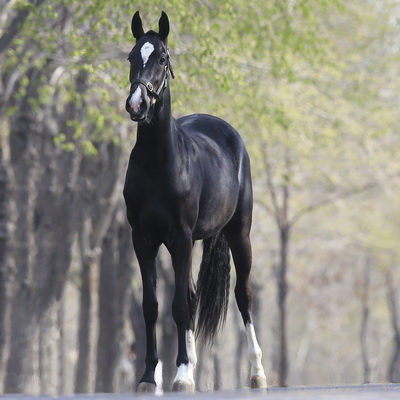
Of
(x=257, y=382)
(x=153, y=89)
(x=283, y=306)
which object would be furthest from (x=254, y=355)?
(x=283, y=306)

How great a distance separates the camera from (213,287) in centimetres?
1116

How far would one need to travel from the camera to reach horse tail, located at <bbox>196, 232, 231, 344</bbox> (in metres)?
11.0

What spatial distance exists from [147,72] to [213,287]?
105 inches

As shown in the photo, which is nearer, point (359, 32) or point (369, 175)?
point (359, 32)

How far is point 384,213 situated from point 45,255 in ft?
79.8

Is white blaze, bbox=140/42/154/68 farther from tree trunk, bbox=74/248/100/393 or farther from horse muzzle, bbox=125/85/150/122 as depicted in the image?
tree trunk, bbox=74/248/100/393

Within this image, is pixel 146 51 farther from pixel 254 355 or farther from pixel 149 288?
pixel 254 355

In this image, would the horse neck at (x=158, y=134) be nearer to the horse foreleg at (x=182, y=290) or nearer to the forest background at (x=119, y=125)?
the horse foreleg at (x=182, y=290)

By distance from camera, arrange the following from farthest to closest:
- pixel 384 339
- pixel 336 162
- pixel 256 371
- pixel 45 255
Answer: pixel 384 339 < pixel 336 162 < pixel 45 255 < pixel 256 371

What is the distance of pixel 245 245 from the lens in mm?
11258

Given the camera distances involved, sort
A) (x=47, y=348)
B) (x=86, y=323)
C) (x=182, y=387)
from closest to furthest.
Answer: (x=182, y=387)
(x=47, y=348)
(x=86, y=323)

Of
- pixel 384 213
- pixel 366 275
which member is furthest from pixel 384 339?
pixel 384 213

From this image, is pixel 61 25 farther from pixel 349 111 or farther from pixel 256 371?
pixel 256 371

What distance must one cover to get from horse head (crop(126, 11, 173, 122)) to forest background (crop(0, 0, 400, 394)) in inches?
228
